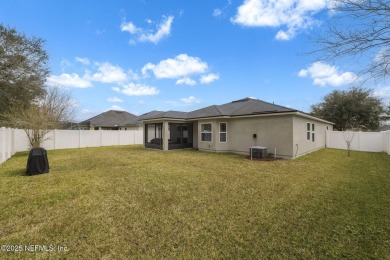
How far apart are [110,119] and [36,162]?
26408 millimetres

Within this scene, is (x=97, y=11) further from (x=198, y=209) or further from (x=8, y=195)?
(x=198, y=209)

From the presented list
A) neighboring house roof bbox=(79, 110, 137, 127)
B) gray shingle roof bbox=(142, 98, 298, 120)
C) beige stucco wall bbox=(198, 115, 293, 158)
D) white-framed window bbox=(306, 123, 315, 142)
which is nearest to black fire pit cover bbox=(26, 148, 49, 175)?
gray shingle roof bbox=(142, 98, 298, 120)

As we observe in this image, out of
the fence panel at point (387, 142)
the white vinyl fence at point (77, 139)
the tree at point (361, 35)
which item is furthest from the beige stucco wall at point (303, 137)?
the white vinyl fence at point (77, 139)

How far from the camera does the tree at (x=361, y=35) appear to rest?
2979mm

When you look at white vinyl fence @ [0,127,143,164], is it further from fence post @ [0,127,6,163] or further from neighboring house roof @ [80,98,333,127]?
neighboring house roof @ [80,98,333,127]

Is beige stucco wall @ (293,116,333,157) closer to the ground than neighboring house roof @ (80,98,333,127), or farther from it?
closer to the ground

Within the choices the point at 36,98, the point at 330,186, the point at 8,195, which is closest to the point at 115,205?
the point at 8,195

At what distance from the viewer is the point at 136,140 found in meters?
23.2

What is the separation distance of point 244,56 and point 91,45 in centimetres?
1140

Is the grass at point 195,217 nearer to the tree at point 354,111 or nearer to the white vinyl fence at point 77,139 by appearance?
the white vinyl fence at point 77,139

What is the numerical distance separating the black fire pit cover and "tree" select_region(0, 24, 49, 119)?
31.9 ft

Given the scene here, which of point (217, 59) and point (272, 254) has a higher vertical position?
point (217, 59)

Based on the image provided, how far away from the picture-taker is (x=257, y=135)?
12.6 meters

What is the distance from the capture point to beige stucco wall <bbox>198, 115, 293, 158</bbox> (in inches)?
448
